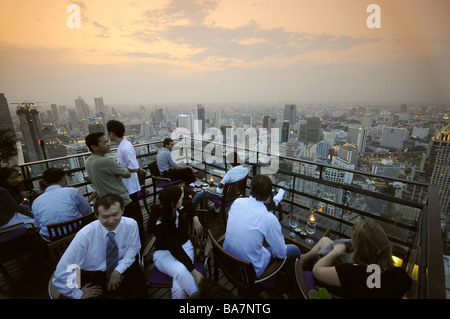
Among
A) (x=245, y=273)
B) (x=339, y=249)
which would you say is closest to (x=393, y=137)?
(x=339, y=249)

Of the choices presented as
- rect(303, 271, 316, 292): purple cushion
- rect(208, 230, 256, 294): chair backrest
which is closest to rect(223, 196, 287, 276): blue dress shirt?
rect(208, 230, 256, 294): chair backrest

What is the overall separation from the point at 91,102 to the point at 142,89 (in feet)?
8.30

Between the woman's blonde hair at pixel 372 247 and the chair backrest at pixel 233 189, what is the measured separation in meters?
1.81

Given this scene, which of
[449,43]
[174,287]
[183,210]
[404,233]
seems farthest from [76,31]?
[449,43]

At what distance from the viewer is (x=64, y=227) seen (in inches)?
67.2

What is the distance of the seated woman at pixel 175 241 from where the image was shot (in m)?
1.48

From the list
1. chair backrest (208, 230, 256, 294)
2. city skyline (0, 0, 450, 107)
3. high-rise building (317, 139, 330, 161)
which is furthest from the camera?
high-rise building (317, 139, 330, 161)

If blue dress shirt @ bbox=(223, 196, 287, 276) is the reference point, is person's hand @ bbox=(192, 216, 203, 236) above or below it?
below

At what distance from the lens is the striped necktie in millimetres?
1522

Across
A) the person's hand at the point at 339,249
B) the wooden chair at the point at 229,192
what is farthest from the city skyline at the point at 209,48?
the person's hand at the point at 339,249

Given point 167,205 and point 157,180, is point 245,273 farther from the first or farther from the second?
point 157,180

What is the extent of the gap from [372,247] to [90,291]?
2.10 metres

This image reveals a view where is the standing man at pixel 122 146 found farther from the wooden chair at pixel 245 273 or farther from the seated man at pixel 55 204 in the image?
the wooden chair at pixel 245 273

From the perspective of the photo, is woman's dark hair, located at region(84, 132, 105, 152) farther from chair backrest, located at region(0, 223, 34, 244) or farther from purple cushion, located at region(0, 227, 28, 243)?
purple cushion, located at region(0, 227, 28, 243)
